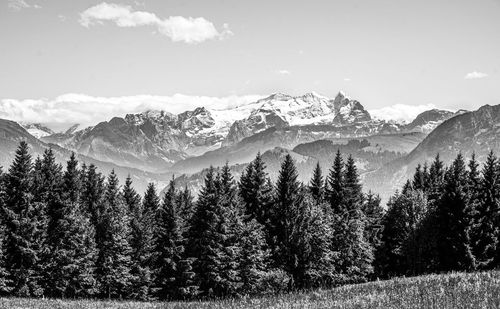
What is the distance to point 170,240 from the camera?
62094 millimetres

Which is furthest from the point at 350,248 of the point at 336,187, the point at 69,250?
the point at 69,250

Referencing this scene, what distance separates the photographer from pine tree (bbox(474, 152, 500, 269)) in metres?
59.0

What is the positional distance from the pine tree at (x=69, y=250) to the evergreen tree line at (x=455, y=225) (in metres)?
38.3

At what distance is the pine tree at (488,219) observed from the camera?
59.0 metres

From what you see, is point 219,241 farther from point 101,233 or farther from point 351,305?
point 351,305

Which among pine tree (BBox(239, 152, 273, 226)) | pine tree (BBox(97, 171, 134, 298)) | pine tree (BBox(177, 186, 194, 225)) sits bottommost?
pine tree (BBox(97, 171, 134, 298))

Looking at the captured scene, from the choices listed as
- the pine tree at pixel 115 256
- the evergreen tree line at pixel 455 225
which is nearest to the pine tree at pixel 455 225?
the evergreen tree line at pixel 455 225

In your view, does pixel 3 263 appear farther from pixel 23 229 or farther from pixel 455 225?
pixel 455 225

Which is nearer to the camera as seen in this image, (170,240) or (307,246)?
(307,246)

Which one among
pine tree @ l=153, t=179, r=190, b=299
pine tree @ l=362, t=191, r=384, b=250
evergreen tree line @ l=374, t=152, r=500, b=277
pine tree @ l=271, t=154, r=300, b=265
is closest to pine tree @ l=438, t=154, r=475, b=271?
evergreen tree line @ l=374, t=152, r=500, b=277

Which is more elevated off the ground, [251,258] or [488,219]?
[488,219]

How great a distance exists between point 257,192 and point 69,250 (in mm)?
22599

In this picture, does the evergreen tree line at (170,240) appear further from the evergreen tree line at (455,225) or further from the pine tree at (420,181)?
the pine tree at (420,181)

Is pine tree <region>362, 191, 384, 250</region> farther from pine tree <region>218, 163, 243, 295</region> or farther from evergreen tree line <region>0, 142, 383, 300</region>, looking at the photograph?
pine tree <region>218, 163, 243, 295</region>
